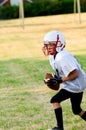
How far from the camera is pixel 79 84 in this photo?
237 inches

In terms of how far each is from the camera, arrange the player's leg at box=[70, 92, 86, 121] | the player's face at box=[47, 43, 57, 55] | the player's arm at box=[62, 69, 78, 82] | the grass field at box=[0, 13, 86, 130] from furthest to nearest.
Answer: the grass field at box=[0, 13, 86, 130] < the player's leg at box=[70, 92, 86, 121] < the player's face at box=[47, 43, 57, 55] < the player's arm at box=[62, 69, 78, 82]

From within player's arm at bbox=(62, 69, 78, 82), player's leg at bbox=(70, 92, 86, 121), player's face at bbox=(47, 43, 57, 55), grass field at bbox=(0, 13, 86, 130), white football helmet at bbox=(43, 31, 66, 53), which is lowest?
grass field at bbox=(0, 13, 86, 130)

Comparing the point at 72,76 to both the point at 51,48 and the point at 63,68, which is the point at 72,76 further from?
the point at 51,48

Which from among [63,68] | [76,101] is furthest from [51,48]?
[76,101]

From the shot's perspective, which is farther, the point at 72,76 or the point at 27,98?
the point at 27,98

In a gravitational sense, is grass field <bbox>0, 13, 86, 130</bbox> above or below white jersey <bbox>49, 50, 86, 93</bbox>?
below

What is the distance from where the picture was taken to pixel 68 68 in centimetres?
591

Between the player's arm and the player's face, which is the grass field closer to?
the player's arm

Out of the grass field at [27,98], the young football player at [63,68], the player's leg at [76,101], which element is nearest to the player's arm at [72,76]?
the young football player at [63,68]

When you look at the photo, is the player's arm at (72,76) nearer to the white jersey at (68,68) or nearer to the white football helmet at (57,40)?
the white jersey at (68,68)

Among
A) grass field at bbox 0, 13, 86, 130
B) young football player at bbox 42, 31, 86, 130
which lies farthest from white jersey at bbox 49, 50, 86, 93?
grass field at bbox 0, 13, 86, 130

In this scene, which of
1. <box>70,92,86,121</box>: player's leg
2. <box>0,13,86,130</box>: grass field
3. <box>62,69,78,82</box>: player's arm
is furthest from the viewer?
<box>0,13,86,130</box>: grass field

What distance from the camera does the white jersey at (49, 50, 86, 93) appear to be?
5906 millimetres

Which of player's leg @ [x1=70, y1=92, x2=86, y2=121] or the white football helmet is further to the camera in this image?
player's leg @ [x1=70, y1=92, x2=86, y2=121]
